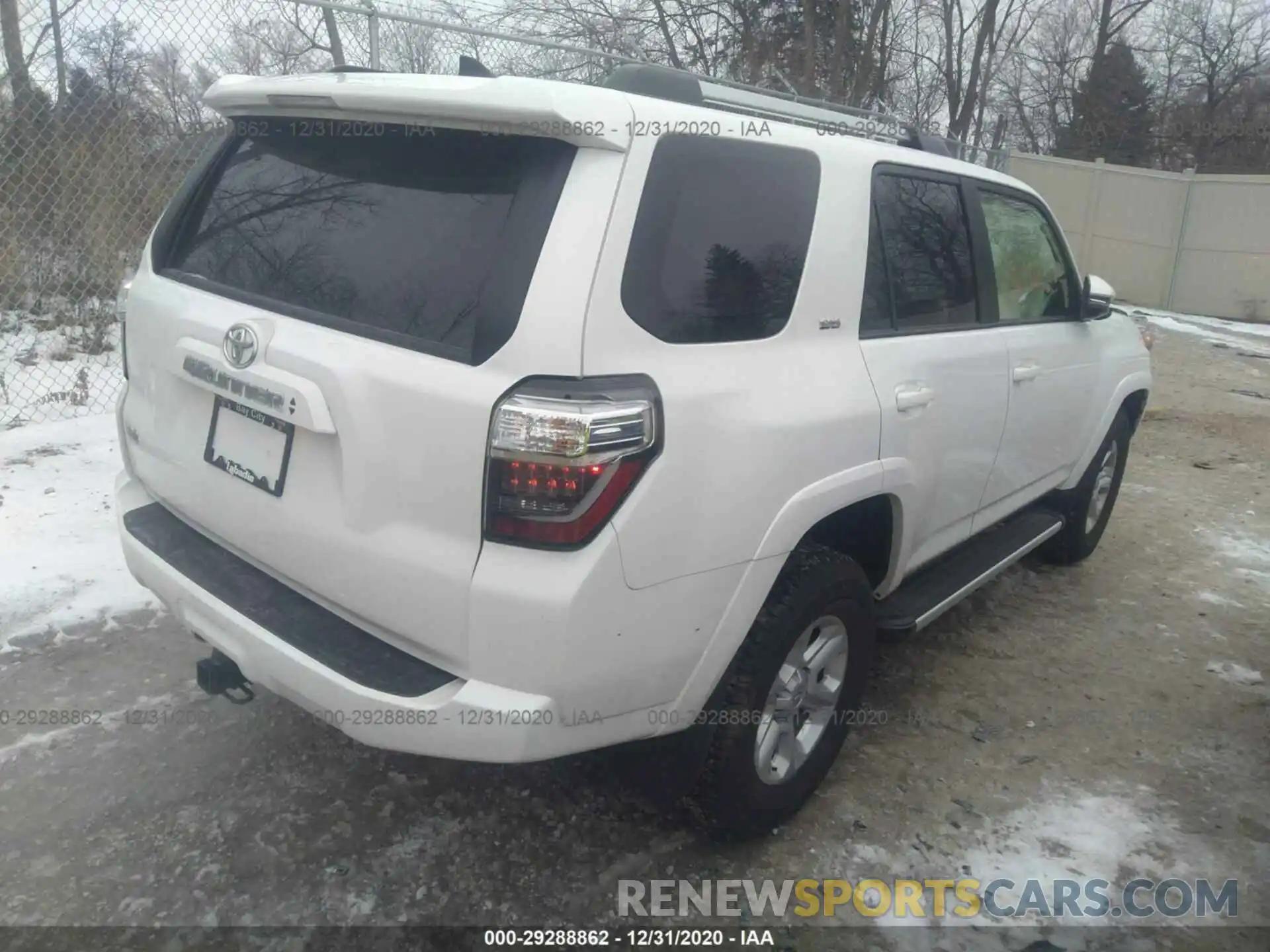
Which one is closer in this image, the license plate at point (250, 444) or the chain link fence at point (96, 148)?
the license plate at point (250, 444)

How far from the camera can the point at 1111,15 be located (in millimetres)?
29266

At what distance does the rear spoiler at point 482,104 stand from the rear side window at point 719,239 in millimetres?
160

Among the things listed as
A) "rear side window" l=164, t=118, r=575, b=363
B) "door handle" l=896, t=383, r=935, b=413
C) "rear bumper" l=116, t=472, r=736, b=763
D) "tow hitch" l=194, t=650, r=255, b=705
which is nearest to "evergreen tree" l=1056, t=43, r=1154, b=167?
"door handle" l=896, t=383, r=935, b=413

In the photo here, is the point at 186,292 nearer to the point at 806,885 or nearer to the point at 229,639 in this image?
the point at 229,639

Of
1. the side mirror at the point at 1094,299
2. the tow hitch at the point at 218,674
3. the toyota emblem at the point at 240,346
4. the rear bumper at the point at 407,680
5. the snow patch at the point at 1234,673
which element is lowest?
the snow patch at the point at 1234,673

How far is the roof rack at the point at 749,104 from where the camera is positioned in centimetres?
243

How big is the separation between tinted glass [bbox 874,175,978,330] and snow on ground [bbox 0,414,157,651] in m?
3.13

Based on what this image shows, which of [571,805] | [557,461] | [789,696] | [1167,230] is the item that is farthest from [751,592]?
[1167,230]

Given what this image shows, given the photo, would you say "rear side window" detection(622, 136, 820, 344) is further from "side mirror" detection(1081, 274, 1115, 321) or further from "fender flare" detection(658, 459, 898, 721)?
"side mirror" detection(1081, 274, 1115, 321)

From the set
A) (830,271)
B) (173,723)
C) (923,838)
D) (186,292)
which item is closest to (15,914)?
(173,723)

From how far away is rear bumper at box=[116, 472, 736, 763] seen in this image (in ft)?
6.43

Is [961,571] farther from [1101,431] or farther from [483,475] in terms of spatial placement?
[483,475]

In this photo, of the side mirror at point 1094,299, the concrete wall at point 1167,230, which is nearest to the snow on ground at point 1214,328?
the concrete wall at point 1167,230

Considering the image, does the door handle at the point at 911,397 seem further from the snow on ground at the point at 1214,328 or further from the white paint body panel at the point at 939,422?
the snow on ground at the point at 1214,328
